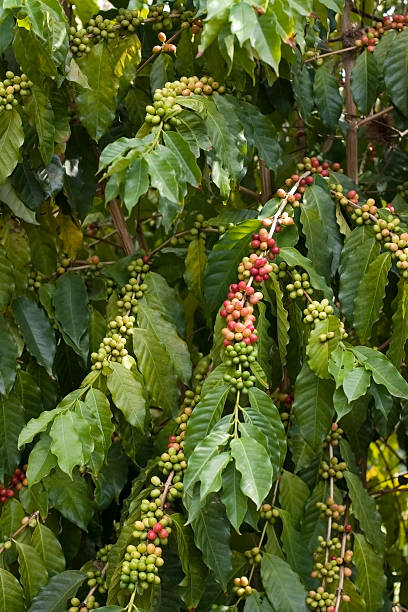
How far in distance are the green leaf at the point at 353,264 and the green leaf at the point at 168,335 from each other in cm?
37

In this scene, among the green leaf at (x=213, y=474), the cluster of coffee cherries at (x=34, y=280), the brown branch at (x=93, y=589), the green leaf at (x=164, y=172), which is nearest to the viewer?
the green leaf at (x=213, y=474)

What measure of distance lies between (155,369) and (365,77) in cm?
91

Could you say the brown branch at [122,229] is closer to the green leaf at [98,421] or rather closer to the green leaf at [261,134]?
the green leaf at [261,134]

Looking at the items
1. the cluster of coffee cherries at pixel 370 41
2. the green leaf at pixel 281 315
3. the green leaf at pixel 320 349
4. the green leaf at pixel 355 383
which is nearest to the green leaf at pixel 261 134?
the cluster of coffee cherries at pixel 370 41

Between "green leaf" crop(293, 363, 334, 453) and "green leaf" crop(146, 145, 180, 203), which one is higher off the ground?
"green leaf" crop(146, 145, 180, 203)

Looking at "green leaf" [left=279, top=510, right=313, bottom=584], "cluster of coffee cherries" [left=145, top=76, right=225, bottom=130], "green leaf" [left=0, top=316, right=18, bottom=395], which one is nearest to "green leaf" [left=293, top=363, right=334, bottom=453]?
"green leaf" [left=279, top=510, right=313, bottom=584]

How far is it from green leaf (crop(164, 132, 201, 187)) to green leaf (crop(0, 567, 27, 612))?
0.93 metres

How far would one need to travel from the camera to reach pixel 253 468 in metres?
1.54

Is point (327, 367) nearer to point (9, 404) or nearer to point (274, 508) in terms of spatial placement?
point (274, 508)

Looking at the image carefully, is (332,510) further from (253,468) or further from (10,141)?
(10,141)

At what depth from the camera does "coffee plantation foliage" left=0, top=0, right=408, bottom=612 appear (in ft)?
5.60

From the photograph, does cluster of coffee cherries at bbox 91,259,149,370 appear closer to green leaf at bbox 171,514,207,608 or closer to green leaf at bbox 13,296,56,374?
green leaf at bbox 13,296,56,374

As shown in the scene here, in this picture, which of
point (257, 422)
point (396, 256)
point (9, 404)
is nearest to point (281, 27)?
point (396, 256)

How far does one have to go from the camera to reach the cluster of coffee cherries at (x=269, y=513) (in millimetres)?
1999
